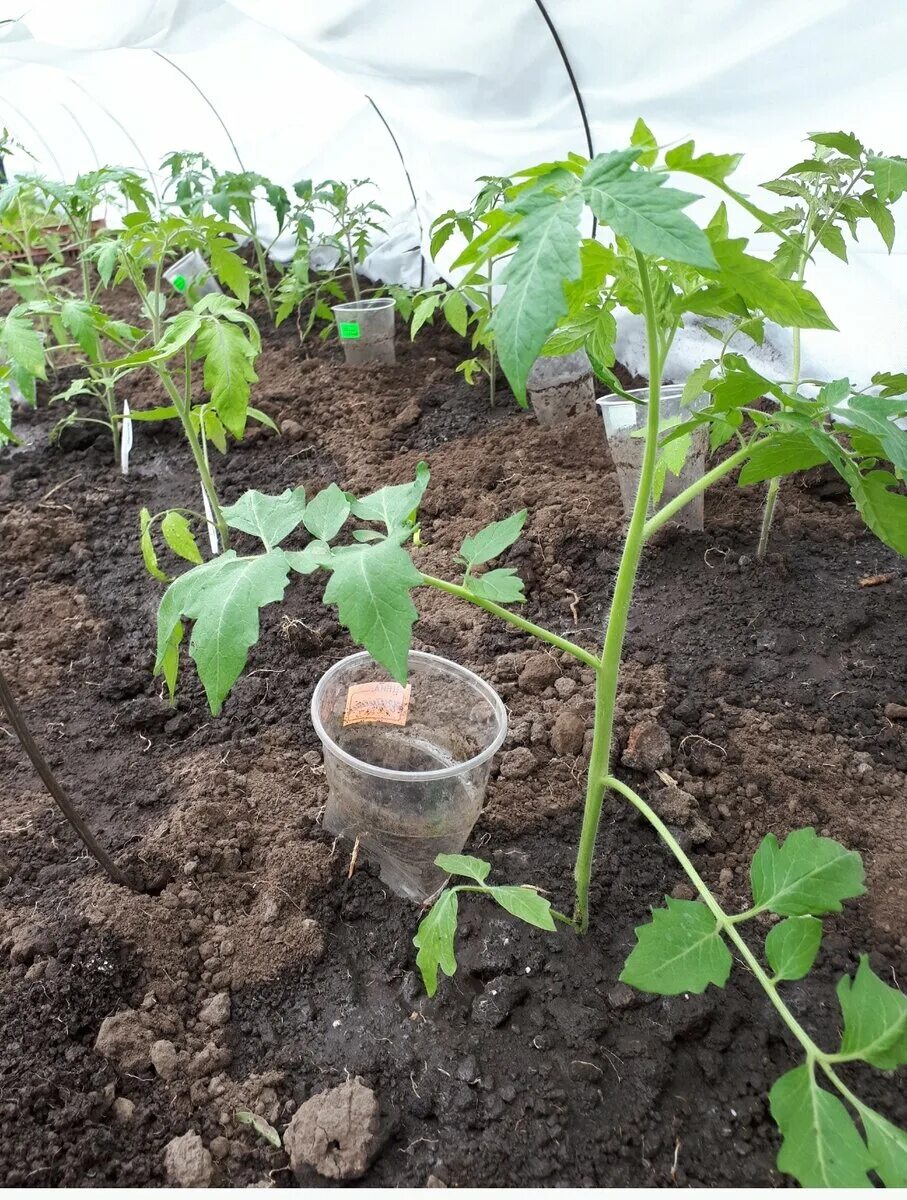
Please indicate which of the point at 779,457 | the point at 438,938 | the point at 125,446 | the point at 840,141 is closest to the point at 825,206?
→ the point at 840,141

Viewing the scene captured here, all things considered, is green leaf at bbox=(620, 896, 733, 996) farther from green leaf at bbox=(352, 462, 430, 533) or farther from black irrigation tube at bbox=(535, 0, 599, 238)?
black irrigation tube at bbox=(535, 0, 599, 238)

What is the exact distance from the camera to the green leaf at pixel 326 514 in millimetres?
1021

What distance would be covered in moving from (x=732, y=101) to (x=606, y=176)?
2045 mm

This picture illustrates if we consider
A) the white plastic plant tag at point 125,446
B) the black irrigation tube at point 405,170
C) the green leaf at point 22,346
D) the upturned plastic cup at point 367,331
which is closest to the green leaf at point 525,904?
the green leaf at point 22,346

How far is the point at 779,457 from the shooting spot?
101 centimetres

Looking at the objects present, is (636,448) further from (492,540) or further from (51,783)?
(51,783)

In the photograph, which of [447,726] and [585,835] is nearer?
[585,835]

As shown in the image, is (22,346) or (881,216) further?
(22,346)

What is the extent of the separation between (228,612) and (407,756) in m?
0.68

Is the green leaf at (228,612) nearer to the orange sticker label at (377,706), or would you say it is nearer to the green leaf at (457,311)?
the orange sticker label at (377,706)

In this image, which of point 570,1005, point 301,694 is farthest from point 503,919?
point 301,694

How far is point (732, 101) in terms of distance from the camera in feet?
7.86

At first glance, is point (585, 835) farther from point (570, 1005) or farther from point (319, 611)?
point (319, 611)

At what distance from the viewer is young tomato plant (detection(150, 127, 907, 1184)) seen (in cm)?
72
